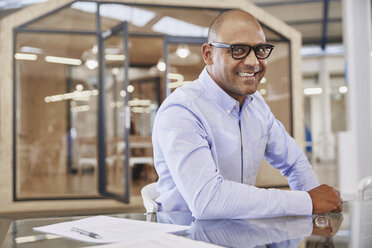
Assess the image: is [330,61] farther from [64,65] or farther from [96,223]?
[96,223]

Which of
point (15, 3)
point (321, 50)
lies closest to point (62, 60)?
point (15, 3)

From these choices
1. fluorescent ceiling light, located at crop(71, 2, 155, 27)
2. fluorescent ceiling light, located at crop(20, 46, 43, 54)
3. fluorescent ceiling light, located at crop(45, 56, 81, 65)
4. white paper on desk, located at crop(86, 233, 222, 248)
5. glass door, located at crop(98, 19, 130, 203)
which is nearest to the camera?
white paper on desk, located at crop(86, 233, 222, 248)

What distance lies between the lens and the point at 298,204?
1.23 m

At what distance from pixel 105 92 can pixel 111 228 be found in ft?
19.3

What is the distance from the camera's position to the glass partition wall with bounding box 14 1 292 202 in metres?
6.50

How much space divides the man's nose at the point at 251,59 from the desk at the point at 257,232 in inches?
23.2

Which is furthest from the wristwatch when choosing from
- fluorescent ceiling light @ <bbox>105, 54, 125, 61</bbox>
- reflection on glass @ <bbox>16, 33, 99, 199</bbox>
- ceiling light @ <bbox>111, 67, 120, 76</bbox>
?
reflection on glass @ <bbox>16, 33, 99, 199</bbox>

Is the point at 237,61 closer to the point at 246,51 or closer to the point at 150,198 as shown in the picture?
the point at 246,51

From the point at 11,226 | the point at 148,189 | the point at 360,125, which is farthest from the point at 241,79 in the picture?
the point at 360,125

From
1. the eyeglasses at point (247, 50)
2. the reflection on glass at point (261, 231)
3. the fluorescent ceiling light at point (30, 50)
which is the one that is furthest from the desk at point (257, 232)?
the fluorescent ceiling light at point (30, 50)

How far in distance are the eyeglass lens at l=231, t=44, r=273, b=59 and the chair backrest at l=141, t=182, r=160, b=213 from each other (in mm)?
627

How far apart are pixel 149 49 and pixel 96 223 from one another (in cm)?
1005

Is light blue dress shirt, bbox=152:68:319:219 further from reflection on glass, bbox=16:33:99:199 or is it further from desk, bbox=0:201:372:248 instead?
reflection on glass, bbox=16:33:99:199

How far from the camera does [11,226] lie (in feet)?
3.73
